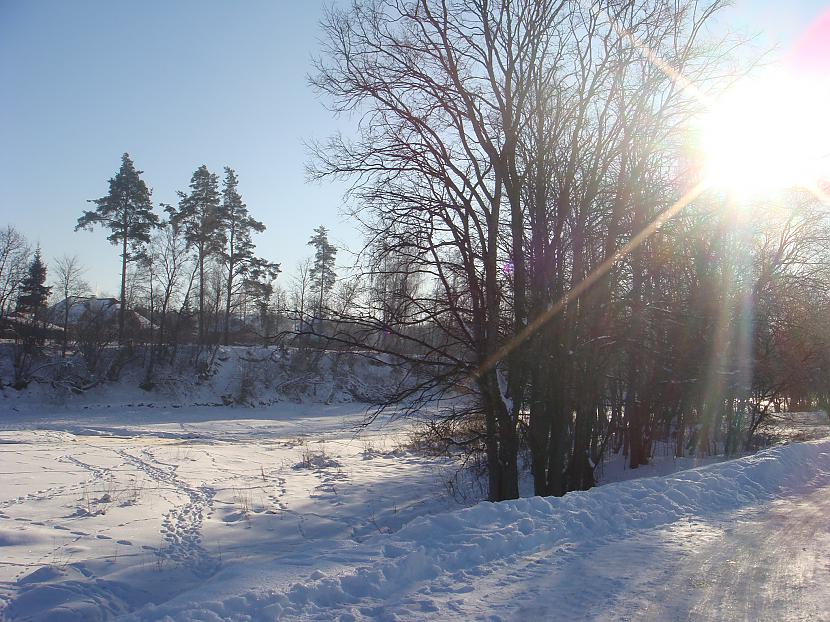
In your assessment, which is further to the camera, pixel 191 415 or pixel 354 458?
pixel 191 415

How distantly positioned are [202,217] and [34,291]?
1421cm

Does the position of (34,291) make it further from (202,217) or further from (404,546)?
(404,546)

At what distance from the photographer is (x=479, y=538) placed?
5934mm

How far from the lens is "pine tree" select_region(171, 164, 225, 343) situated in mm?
45594

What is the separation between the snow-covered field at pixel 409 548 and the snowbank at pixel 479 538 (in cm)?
2

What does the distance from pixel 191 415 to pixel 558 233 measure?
3263 cm

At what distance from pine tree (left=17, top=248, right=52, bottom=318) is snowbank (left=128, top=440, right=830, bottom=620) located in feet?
152

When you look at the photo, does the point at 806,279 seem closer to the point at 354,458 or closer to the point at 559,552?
the point at 354,458

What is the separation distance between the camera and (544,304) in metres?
11.6

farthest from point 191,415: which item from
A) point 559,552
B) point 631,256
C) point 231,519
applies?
point 559,552

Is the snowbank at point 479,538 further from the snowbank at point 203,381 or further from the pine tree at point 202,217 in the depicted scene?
the pine tree at point 202,217

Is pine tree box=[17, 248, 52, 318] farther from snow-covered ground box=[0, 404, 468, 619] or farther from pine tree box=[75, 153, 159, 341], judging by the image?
snow-covered ground box=[0, 404, 468, 619]

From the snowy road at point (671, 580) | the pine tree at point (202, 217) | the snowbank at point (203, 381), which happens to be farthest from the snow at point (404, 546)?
the pine tree at point (202, 217)

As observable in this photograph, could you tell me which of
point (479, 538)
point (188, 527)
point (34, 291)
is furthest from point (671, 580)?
point (34, 291)
